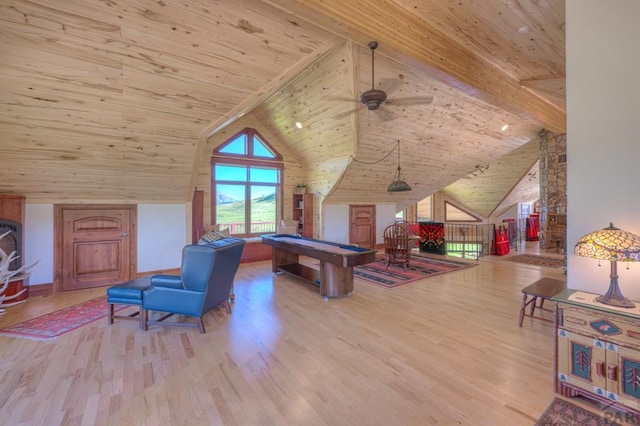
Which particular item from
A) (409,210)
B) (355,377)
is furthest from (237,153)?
(409,210)

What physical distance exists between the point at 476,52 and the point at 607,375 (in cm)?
418

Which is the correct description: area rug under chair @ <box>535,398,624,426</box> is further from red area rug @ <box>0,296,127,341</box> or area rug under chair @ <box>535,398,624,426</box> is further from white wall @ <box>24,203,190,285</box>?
white wall @ <box>24,203,190,285</box>

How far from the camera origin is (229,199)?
729 cm

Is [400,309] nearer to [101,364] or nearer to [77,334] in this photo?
[101,364]

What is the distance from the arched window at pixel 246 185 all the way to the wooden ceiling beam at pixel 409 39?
15.6 feet

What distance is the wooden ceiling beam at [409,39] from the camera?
274 cm

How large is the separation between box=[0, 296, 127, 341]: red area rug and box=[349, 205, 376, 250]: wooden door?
6039mm

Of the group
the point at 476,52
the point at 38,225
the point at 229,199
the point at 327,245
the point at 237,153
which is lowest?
the point at 327,245

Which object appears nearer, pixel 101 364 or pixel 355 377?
pixel 355 377

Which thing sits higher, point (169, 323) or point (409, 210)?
point (409, 210)

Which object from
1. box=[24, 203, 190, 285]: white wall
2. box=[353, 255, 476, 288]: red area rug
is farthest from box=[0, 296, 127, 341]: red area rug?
box=[353, 255, 476, 288]: red area rug

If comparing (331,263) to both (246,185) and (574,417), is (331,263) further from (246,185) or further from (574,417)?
(246,185)

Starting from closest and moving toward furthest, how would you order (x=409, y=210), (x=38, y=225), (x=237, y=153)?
(x=38, y=225)
(x=237, y=153)
(x=409, y=210)

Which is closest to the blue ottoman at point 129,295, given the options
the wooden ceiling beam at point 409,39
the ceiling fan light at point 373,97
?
the wooden ceiling beam at point 409,39
